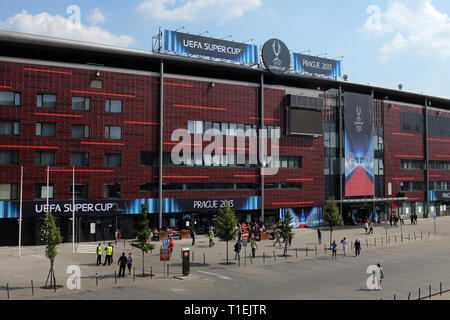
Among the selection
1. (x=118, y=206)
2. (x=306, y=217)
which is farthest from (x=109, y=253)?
(x=306, y=217)

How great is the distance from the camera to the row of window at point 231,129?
206 feet

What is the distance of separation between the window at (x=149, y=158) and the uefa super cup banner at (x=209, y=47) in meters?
13.2

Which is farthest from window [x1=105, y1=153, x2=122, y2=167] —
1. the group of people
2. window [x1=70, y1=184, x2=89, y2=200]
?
the group of people

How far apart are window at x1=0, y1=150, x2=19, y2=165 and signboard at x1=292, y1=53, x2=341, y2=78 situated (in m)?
40.8

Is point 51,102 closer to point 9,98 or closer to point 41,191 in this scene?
point 9,98

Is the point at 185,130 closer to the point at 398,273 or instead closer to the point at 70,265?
the point at 70,265

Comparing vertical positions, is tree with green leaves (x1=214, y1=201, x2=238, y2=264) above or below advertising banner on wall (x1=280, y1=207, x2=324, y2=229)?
above

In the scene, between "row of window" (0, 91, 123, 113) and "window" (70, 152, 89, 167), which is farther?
"window" (70, 152, 89, 167)

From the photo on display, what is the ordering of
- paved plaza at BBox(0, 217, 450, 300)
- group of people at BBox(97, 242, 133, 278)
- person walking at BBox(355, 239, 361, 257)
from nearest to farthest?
paved plaza at BBox(0, 217, 450, 300), group of people at BBox(97, 242, 133, 278), person walking at BBox(355, 239, 361, 257)

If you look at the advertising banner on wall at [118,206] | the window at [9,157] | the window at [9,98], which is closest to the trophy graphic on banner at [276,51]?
the advertising banner on wall at [118,206]

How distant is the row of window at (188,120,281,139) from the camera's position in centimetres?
6269

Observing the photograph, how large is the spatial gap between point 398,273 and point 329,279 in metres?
6.10

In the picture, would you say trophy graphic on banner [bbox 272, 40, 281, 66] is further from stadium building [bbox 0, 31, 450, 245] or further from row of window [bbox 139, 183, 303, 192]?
row of window [bbox 139, 183, 303, 192]
